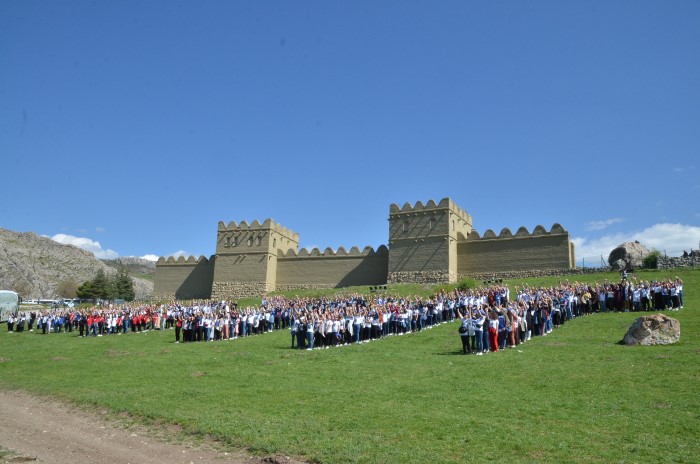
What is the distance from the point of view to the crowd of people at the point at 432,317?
1833cm

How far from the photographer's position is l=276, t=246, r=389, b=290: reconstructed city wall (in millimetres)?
55750

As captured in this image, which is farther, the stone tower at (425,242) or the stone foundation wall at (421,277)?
the stone tower at (425,242)

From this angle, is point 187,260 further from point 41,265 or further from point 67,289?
point 41,265

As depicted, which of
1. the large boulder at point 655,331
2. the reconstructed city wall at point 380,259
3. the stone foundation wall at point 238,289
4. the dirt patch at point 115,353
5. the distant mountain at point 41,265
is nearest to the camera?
the large boulder at point 655,331

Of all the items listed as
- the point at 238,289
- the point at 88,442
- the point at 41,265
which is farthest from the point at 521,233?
the point at 41,265

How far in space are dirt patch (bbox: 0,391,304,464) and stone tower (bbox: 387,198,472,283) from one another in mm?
41871

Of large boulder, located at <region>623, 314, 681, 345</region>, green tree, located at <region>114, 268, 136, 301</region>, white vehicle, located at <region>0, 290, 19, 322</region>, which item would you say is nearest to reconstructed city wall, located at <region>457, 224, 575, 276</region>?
large boulder, located at <region>623, 314, 681, 345</region>

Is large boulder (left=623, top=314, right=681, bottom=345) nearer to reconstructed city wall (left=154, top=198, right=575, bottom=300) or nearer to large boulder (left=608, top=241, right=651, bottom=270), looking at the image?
large boulder (left=608, top=241, right=651, bottom=270)

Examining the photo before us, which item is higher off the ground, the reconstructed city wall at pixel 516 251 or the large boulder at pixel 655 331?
the reconstructed city wall at pixel 516 251

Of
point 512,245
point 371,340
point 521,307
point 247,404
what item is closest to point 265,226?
point 512,245

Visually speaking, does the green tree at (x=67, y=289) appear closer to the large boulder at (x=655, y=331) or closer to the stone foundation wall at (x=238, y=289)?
the stone foundation wall at (x=238, y=289)

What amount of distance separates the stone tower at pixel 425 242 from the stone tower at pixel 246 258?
13.8 m

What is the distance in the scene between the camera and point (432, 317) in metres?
25.9

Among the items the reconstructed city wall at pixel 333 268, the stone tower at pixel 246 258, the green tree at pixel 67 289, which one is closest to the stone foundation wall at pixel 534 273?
the reconstructed city wall at pixel 333 268
